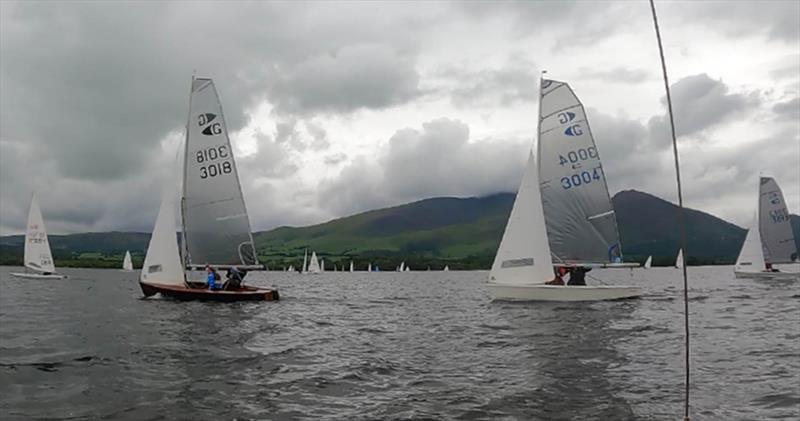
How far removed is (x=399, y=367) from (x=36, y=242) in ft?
232

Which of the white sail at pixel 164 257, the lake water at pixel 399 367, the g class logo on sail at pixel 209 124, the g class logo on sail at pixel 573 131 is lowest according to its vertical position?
the lake water at pixel 399 367

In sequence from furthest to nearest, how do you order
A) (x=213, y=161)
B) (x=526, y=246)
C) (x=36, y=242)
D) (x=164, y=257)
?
(x=36, y=242) < (x=213, y=161) < (x=164, y=257) < (x=526, y=246)

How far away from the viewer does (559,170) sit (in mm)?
37969

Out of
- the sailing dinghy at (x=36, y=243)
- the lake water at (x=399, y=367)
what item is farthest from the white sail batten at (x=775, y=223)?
the sailing dinghy at (x=36, y=243)

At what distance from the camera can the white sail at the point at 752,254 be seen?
217 feet

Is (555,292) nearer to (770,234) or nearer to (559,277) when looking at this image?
(559,277)

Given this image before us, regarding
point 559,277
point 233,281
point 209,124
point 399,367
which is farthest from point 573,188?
point 399,367

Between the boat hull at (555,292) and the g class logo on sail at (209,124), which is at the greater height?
the g class logo on sail at (209,124)

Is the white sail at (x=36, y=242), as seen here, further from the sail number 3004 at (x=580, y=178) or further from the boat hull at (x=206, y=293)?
the sail number 3004 at (x=580, y=178)

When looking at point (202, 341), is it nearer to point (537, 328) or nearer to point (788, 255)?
point (537, 328)

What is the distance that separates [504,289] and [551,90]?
1242 cm

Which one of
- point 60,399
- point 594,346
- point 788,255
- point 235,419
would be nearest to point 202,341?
point 60,399

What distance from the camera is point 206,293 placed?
115ft

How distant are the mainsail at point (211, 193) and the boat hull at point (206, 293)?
136 inches
